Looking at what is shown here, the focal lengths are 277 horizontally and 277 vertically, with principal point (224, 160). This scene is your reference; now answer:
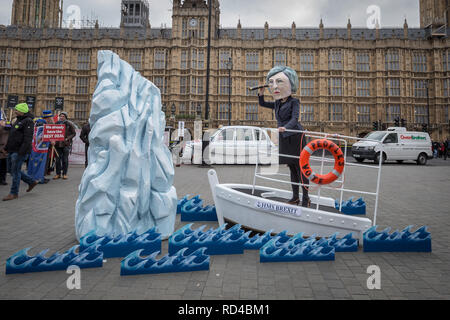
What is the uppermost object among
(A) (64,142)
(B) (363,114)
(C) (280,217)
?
(B) (363,114)

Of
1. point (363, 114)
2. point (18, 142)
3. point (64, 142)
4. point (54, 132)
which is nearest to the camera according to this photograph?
point (18, 142)

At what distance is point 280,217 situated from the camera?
3209 mm

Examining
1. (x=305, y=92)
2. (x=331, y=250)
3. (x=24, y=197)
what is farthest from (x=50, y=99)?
(x=331, y=250)

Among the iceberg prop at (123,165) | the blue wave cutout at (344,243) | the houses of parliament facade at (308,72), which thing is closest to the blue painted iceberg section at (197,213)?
the iceberg prop at (123,165)

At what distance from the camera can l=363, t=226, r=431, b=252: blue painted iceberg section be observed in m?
3.00

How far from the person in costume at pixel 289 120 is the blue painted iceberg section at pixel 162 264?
1583 millimetres

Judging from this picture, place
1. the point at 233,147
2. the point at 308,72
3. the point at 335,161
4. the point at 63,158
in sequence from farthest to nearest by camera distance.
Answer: the point at 308,72 < the point at 233,147 < the point at 63,158 < the point at 335,161

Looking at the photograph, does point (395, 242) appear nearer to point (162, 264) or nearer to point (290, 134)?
point (290, 134)

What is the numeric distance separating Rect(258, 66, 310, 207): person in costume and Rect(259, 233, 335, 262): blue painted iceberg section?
820 mm

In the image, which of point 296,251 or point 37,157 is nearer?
point 296,251

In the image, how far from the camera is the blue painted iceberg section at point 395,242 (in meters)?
3.00

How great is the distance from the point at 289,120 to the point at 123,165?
218cm

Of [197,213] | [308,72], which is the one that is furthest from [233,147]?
[308,72]
